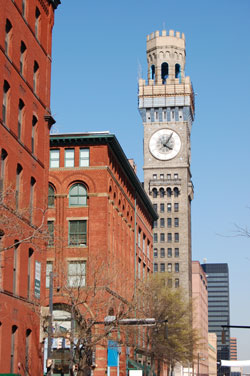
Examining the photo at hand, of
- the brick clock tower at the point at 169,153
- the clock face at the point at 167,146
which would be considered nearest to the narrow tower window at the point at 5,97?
the brick clock tower at the point at 169,153

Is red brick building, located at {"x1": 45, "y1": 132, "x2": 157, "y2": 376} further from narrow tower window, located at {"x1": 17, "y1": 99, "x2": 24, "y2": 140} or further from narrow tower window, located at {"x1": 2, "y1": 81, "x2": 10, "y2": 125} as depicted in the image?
narrow tower window, located at {"x1": 2, "y1": 81, "x2": 10, "y2": 125}

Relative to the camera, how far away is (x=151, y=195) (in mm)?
152375

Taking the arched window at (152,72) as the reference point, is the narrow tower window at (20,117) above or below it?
below

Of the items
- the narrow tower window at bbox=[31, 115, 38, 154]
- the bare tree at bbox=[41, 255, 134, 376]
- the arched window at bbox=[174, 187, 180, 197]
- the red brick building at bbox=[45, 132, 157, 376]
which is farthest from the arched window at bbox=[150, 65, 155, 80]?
the narrow tower window at bbox=[31, 115, 38, 154]

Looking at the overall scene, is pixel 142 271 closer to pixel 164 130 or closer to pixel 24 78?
pixel 24 78

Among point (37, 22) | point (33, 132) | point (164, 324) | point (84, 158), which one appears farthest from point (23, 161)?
point (164, 324)

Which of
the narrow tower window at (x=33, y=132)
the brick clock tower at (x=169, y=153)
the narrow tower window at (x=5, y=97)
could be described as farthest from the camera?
the brick clock tower at (x=169, y=153)

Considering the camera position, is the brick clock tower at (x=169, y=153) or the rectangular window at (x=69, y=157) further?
the brick clock tower at (x=169, y=153)

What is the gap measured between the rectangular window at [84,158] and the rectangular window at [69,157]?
2.68 ft

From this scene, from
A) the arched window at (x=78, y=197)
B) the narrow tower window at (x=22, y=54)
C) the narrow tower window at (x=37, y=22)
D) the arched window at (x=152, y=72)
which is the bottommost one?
the arched window at (x=78, y=197)

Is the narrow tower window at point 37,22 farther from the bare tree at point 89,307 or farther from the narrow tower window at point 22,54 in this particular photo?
the bare tree at point 89,307

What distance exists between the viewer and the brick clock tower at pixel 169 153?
14950 cm

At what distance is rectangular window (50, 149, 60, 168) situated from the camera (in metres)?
70.8

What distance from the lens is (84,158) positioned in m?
70.4
